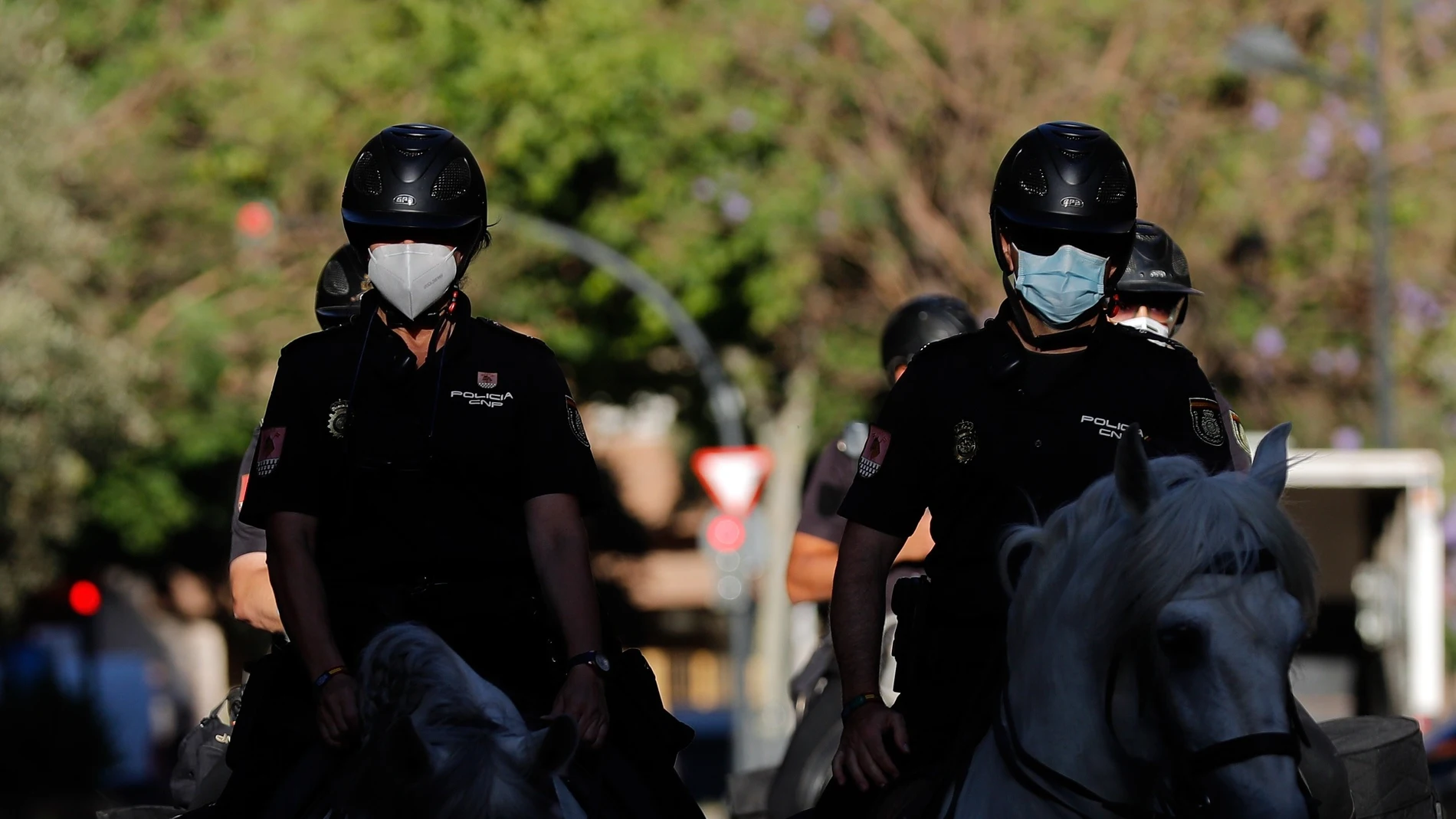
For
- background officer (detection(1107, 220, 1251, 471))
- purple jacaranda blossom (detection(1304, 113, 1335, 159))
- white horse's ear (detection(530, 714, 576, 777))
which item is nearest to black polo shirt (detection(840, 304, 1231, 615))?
white horse's ear (detection(530, 714, 576, 777))

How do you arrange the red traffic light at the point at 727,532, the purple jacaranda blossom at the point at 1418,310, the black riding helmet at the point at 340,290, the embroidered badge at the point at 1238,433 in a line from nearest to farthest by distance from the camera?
the embroidered badge at the point at 1238,433
the black riding helmet at the point at 340,290
the red traffic light at the point at 727,532
the purple jacaranda blossom at the point at 1418,310

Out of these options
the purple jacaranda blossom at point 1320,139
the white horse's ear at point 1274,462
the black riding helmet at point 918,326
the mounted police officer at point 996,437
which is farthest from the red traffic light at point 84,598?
the white horse's ear at point 1274,462

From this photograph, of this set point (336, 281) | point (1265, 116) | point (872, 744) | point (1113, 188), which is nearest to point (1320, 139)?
point (1265, 116)

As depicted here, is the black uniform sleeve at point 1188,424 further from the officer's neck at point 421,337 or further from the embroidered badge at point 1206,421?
the officer's neck at point 421,337

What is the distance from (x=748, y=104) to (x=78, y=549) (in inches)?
443

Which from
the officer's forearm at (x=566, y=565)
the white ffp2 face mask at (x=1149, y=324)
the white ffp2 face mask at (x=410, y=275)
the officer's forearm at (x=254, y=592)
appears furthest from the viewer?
the white ffp2 face mask at (x=1149, y=324)

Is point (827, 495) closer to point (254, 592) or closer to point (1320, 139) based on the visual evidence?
point (254, 592)

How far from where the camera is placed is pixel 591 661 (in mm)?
5133

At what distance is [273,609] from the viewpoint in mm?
6836

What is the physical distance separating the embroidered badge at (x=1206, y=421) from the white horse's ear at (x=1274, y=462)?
0.59 m

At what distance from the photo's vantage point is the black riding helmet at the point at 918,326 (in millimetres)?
8641

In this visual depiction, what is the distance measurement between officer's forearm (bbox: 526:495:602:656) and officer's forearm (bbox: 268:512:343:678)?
0.48 m

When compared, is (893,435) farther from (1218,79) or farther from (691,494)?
(691,494)

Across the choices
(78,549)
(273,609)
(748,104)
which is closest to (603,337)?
(748,104)
